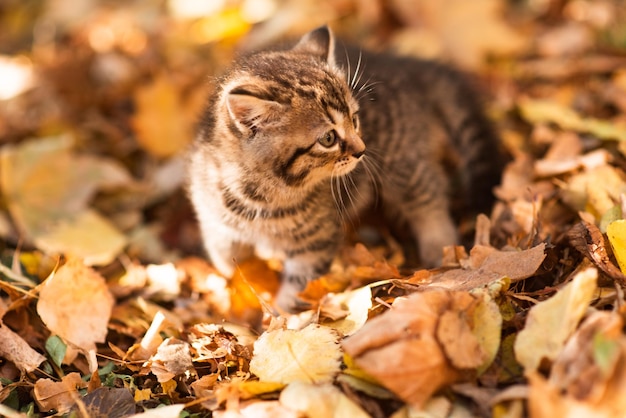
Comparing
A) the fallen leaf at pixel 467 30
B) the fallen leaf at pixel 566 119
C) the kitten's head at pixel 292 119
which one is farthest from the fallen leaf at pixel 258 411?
the fallen leaf at pixel 467 30

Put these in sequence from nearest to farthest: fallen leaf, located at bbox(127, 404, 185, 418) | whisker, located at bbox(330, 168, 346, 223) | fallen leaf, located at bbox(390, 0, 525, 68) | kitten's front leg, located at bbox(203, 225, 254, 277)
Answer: fallen leaf, located at bbox(127, 404, 185, 418)
whisker, located at bbox(330, 168, 346, 223)
kitten's front leg, located at bbox(203, 225, 254, 277)
fallen leaf, located at bbox(390, 0, 525, 68)

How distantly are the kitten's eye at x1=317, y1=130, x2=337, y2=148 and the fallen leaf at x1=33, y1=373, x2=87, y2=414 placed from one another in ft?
4.12

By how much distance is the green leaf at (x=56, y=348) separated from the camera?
7.57 feet

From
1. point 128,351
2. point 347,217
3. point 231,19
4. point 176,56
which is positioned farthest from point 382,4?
point 128,351

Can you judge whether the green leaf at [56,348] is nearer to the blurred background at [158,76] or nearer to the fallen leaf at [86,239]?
the fallen leaf at [86,239]

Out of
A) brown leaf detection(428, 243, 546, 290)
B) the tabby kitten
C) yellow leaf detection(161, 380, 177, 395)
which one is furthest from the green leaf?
brown leaf detection(428, 243, 546, 290)

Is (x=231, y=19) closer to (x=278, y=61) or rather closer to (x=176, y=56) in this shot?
(x=176, y=56)

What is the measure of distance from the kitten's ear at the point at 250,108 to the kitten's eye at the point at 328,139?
7.6 inches

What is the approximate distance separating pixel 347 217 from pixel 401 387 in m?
1.24

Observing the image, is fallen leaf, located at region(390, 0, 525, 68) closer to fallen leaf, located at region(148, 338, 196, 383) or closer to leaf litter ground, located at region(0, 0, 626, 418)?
leaf litter ground, located at region(0, 0, 626, 418)

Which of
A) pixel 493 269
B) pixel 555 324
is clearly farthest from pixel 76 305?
pixel 555 324

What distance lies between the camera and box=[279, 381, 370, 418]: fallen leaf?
1.81 m

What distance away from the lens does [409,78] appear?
3236mm

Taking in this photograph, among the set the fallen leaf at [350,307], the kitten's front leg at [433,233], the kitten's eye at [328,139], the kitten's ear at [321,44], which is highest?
the kitten's ear at [321,44]
